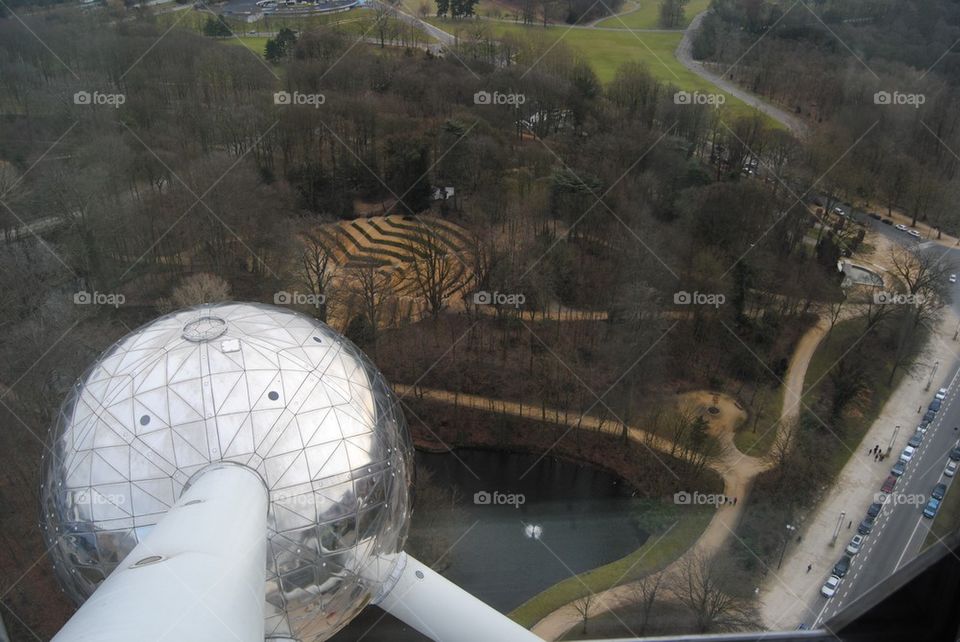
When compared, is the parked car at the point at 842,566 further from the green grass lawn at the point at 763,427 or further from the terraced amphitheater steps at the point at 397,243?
the terraced amphitheater steps at the point at 397,243

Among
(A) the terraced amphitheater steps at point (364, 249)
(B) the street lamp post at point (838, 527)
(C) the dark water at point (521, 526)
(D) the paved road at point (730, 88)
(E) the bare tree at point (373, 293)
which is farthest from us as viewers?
(D) the paved road at point (730, 88)

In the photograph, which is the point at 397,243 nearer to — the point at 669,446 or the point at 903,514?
the point at 669,446

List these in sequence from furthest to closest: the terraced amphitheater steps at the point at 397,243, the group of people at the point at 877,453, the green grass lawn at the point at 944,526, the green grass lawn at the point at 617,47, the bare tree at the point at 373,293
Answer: the green grass lawn at the point at 617,47
the terraced amphitheater steps at the point at 397,243
the bare tree at the point at 373,293
the group of people at the point at 877,453
the green grass lawn at the point at 944,526

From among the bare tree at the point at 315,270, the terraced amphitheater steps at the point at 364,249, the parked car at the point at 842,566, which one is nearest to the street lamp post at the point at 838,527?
the parked car at the point at 842,566

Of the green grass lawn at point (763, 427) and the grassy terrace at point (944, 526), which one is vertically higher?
the grassy terrace at point (944, 526)

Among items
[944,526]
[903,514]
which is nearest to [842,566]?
[903,514]
